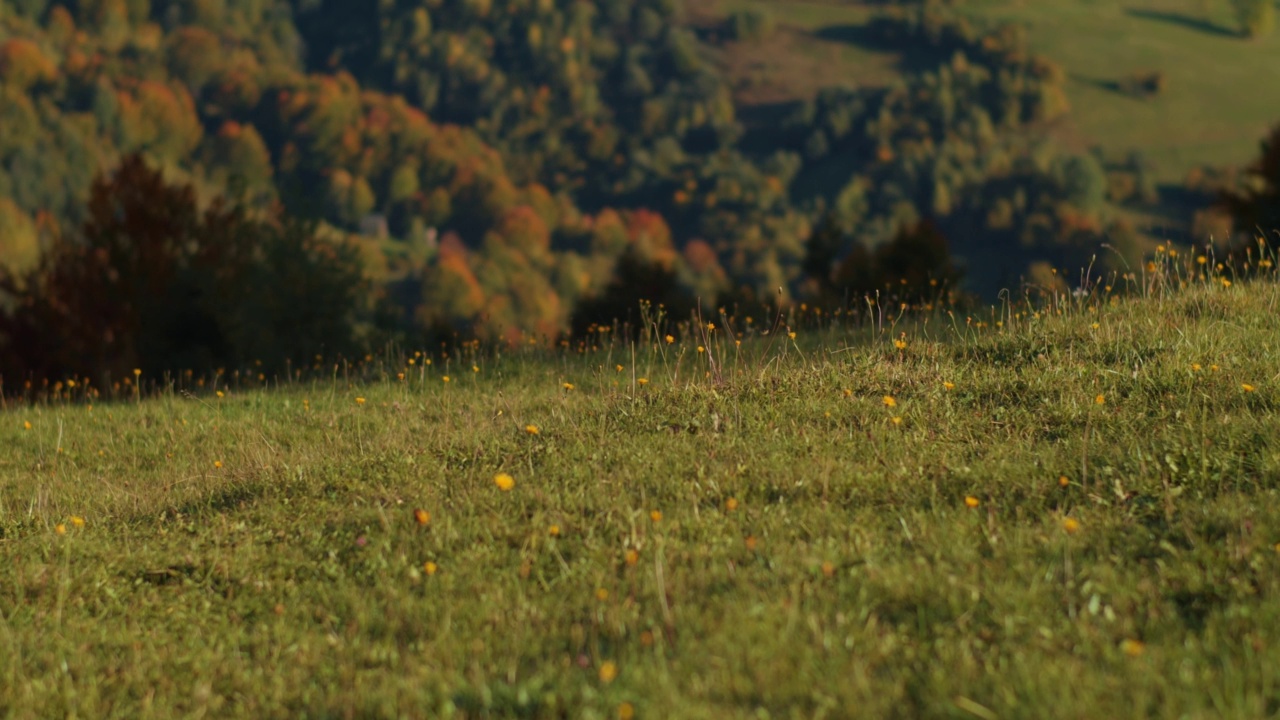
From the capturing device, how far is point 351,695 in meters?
4.86

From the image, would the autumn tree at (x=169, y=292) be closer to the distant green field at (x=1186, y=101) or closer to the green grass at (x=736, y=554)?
the green grass at (x=736, y=554)

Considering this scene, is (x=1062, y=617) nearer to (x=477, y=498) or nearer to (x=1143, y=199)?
(x=477, y=498)

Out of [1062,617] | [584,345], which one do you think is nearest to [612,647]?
[1062,617]

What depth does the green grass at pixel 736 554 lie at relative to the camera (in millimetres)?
4617

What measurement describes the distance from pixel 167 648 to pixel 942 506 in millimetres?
4192

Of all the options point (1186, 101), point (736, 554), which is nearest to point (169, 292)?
point (736, 554)

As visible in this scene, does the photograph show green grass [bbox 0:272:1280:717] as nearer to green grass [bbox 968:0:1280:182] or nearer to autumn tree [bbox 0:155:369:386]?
autumn tree [bbox 0:155:369:386]

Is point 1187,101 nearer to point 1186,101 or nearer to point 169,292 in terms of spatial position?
point 1186,101

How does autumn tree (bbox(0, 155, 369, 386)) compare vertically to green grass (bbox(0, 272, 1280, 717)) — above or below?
below

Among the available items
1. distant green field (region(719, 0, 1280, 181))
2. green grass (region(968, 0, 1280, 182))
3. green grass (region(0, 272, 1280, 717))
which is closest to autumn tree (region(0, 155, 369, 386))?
green grass (region(0, 272, 1280, 717))

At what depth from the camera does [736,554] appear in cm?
584

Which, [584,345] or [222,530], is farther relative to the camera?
[584,345]

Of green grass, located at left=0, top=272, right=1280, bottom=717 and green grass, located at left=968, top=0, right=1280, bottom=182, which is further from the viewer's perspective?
green grass, located at left=968, top=0, right=1280, bottom=182

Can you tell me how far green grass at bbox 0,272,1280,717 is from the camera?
4617 mm
